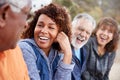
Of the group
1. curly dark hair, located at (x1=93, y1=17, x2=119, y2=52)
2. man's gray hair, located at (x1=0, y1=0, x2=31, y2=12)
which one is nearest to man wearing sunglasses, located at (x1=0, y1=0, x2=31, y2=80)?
man's gray hair, located at (x1=0, y1=0, x2=31, y2=12)

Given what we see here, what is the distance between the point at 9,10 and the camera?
4.89 ft

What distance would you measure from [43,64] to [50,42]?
202 mm

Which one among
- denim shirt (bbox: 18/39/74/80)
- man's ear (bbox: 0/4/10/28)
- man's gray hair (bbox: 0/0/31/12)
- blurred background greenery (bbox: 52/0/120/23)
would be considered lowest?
blurred background greenery (bbox: 52/0/120/23)

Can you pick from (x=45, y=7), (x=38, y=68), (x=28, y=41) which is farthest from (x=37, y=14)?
(x=38, y=68)

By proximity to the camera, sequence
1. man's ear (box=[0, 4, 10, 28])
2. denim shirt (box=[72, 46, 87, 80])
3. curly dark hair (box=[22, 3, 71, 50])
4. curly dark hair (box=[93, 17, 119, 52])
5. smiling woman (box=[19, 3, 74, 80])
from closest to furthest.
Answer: man's ear (box=[0, 4, 10, 28])
smiling woman (box=[19, 3, 74, 80])
curly dark hair (box=[22, 3, 71, 50])
denim shirt (box=[72, 46, 87, 80])
curly dark hair (box=[93, 17, 119, 52])

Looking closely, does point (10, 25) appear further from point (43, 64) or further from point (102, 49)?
point (102, 49)

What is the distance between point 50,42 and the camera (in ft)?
8.65

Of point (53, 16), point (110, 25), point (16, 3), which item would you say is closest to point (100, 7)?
point (110, 25)

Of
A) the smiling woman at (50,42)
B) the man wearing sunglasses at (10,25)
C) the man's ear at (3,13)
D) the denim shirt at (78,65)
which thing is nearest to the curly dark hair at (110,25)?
the denim shirt at (78,65)

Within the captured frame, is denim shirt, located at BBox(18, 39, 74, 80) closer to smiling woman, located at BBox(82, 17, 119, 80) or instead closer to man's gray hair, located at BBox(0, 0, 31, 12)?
man's gray hair, located at BBox(0, 0, 31, 12)

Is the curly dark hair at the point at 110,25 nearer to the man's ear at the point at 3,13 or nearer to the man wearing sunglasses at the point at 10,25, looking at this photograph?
the man wearing sunglasses at the point at 10,25

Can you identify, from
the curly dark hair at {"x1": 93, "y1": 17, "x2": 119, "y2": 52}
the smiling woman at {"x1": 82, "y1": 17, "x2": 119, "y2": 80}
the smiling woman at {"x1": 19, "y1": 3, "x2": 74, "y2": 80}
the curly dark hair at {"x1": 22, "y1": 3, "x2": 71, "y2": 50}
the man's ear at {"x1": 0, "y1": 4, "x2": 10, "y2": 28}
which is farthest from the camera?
the curly dark hair at {"x1": 93, "y1": 17, "x2": 119, "y2": 52}

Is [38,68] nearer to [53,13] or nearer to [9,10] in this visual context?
[53,13]

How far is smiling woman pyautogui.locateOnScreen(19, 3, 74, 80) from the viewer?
2.54 metres
